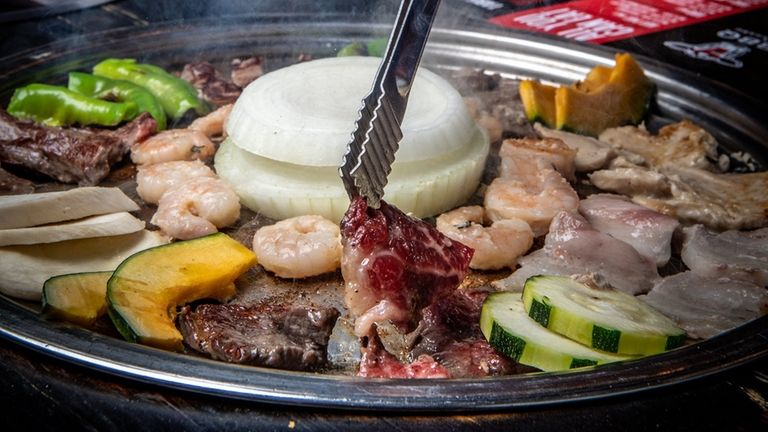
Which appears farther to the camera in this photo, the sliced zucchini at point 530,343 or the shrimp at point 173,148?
the shrimp at point 173,148

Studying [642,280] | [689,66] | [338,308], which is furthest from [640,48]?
[338,308]

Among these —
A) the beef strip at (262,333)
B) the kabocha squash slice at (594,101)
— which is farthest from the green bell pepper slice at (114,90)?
the kabocha squash slice at (594,101)

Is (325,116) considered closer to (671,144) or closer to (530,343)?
(530,343)

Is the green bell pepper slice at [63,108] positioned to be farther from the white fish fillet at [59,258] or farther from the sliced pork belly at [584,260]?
the sliced pork belly at [584,260]

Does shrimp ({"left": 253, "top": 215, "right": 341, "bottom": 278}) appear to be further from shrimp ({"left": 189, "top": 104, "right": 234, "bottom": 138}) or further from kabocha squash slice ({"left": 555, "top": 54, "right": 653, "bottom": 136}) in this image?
kabocha squash slice ({"left": 555, "top": 54, "right": 653, "bottom": 136})

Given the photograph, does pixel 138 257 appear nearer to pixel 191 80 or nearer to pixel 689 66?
pixel 191 80

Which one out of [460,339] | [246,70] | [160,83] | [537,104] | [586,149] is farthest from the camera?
[246,70]

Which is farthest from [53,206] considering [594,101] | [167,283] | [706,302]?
[594,101]
